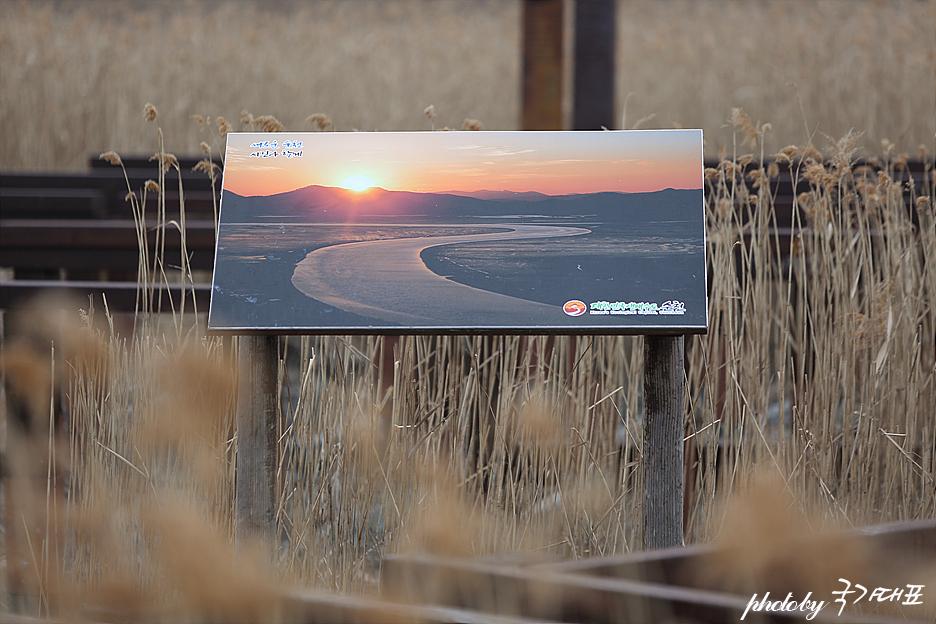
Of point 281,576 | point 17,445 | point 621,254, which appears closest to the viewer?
point 621,254

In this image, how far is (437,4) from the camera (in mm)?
11305

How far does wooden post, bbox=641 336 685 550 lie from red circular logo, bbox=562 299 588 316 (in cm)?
19

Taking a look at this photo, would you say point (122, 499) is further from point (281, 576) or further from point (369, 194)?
point (369, 194)

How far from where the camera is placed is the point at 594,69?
106 inches

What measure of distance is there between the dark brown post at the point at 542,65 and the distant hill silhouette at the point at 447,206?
4.62 feet

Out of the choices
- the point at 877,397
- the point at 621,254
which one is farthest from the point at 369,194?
the point at 877,397

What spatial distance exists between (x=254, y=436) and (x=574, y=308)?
54 centimetres

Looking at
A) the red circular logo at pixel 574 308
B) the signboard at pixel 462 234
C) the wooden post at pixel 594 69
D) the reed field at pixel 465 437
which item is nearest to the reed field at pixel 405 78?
the wooden post at pixel 594 69

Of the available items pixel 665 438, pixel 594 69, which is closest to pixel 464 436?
pixel 665 438

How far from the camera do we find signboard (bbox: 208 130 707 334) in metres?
1.26

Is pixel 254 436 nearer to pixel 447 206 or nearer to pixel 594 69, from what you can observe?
pixel 447 206

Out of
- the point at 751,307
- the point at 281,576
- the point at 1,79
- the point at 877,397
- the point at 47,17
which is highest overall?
the point at 47,17

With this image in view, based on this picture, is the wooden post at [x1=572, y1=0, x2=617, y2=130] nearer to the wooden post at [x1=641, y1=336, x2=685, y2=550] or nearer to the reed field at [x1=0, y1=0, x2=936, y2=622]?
the reed field at [x1=0, y1=0, x2=936, y2=622]

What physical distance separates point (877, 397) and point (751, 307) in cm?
31
